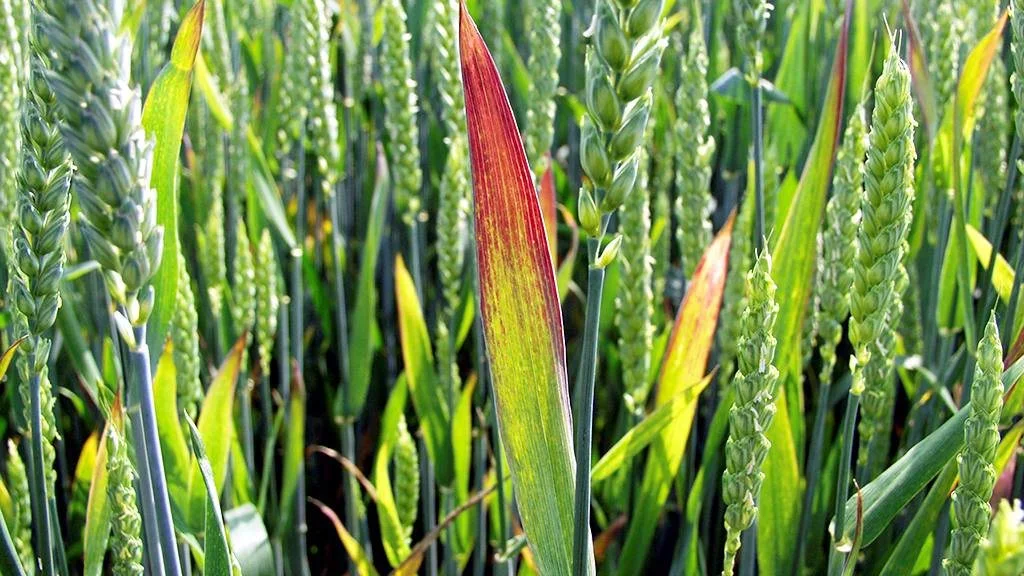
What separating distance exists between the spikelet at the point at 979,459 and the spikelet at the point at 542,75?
626mm

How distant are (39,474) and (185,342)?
242mm

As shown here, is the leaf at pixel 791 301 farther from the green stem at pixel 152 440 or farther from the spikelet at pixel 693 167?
the green stem at pixel 152 440

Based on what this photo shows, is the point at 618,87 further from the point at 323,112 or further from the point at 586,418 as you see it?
the point at 323,112

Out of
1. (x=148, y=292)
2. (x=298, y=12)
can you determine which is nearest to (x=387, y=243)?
(x=298, y=12)

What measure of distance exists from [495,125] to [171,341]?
54 centimetres

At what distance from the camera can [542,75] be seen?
1.20m

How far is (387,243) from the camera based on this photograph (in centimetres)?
182

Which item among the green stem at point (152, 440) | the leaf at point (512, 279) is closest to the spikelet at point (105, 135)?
the green stem at point (152, 440)

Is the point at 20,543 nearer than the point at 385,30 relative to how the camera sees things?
Yes

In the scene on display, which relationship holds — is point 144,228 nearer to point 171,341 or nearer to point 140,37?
→ point 171,341

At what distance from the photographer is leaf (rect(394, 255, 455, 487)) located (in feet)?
4.37

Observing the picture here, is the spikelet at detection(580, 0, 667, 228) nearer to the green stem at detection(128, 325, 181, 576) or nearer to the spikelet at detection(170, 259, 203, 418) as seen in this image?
the green stem at detection(128, 325, 181, 576)

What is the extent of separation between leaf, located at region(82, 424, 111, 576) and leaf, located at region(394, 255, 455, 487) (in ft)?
1.57

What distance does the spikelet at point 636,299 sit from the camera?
3.73 ft
